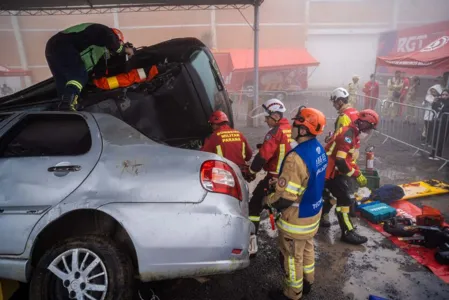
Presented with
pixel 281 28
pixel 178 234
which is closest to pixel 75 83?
pixel 178 234

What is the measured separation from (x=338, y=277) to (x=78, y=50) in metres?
3.88

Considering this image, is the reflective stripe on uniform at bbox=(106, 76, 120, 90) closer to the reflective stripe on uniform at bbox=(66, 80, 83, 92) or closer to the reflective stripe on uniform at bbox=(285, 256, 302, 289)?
the reflective stripe on uniform at bbox=(66, 80, 83, 92)

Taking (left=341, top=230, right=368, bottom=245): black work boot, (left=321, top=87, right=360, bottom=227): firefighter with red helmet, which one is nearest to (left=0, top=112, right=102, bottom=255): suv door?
(left=341, top=230, right=368, bottom=245): black work boot

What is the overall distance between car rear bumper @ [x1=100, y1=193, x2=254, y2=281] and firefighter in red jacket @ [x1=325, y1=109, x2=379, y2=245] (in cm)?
209

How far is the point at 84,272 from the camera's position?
2.41 m

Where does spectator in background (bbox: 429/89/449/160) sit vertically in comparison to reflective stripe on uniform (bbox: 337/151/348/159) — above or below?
below

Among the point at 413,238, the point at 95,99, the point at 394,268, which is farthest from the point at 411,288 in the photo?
the point at 95,99

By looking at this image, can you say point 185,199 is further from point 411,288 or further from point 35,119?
point 411,288

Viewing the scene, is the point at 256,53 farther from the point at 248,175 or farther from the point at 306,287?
the point at 306,287

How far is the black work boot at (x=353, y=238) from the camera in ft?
12.8

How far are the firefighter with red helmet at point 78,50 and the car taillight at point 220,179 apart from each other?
1911 millimetres

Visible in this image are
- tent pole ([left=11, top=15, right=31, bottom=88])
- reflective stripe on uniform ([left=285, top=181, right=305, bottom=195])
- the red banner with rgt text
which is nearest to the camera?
reflective stripe on uniform ([left=285, top=181, right=305, bottom=195])

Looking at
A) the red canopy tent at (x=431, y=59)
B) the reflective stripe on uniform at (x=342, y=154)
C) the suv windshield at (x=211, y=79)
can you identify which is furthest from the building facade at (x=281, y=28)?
the reflective stripe on uniform at (x=342, y=154)

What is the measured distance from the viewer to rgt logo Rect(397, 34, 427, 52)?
48.8 ft
